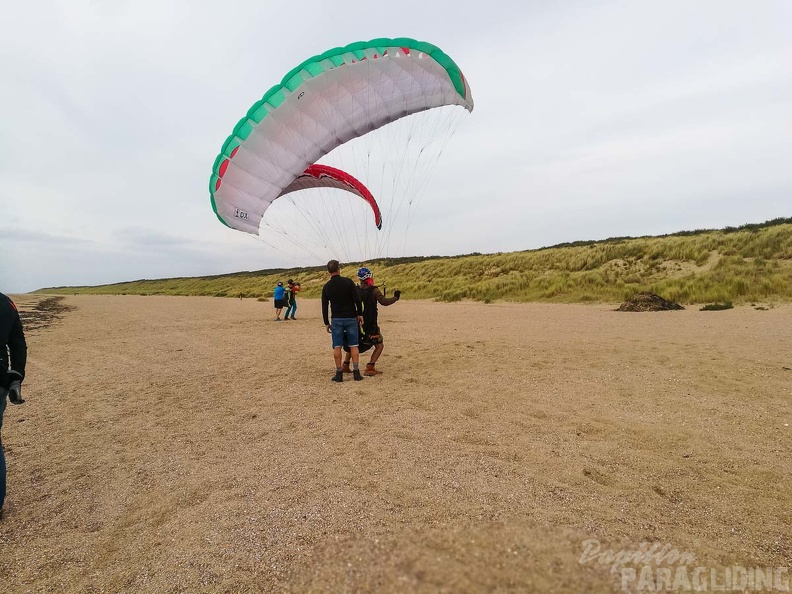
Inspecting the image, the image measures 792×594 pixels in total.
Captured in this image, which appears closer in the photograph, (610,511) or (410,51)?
(610,511)

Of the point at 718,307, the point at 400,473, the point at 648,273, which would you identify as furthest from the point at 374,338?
the point at 648,273

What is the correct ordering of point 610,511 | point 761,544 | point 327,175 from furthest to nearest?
point 327,175
point 610,511
point 761,544

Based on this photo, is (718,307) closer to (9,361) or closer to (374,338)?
(374,338)

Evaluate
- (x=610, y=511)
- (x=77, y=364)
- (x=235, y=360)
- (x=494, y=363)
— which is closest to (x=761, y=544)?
(x=610, y=511)

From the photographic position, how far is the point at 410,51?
8.29m

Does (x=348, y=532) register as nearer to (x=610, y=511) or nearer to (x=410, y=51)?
(x=610, y=511)

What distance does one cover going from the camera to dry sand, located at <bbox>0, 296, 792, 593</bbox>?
2428 millimetres

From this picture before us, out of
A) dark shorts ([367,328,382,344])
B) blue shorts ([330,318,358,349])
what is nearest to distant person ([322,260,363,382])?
blue shorts ([330,318,358,349])

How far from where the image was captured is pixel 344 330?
6.91 metres

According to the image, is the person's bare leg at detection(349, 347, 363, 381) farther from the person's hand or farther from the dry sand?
the person's hand

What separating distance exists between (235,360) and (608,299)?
665 inches

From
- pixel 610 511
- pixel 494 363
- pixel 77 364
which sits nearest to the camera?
pixel 610 511

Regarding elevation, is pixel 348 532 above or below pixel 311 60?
below

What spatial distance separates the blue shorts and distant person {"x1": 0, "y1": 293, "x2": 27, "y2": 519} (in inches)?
158
